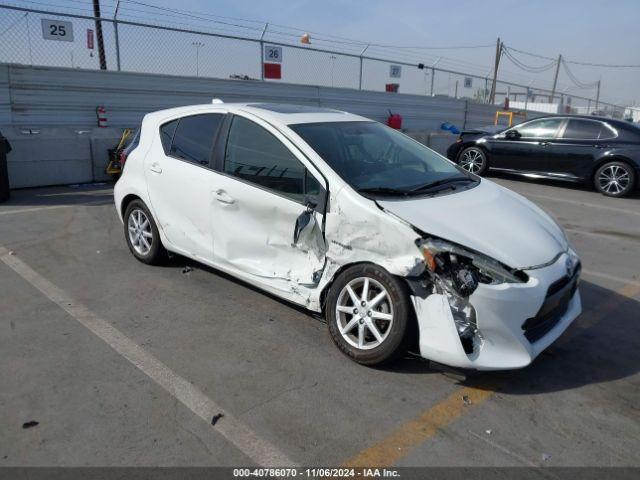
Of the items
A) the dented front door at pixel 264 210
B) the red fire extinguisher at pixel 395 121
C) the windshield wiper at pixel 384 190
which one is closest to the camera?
the windshield wiper at pixel 384 190

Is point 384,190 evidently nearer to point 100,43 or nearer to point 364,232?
point 364,232

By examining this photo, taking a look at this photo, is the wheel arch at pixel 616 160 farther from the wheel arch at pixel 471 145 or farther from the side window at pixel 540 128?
the wheel arch at pixel 471 145

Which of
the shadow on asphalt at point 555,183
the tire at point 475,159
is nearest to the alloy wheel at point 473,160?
the tire at point 475,159

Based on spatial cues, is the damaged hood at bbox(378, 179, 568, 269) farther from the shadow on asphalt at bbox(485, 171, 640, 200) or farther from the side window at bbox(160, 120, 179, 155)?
the shadow on asphalt at bbox(485, 171, 640, 200)

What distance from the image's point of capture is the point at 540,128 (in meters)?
10.9

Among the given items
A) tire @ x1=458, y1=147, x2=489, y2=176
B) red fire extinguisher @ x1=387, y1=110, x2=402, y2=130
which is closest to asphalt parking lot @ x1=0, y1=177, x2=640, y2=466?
tire @ x1=458, y1=147, x2=489, y2=176

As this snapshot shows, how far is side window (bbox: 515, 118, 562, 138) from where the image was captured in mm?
10759

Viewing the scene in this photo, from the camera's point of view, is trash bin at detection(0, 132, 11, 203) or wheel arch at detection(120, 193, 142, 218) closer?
wheel arch at detection(120, 193, 142, 218)

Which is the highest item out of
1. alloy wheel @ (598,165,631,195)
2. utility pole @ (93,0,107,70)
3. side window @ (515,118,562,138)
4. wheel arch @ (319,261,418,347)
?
utility pole @ (93,0,107,70)

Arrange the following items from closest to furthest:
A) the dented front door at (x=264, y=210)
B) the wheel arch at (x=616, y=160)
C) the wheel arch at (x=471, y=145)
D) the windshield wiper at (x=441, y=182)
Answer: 1. the dented front door at (x=264, y=210)
2. the windshield wiper at (x=441, y=182)
3. the wheel arch at (x=616, y=160)
4. the wheel arch at (x=471, y=145)

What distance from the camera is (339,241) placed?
3426mm

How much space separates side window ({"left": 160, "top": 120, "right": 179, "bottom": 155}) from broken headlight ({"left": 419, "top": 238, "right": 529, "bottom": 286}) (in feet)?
9.02

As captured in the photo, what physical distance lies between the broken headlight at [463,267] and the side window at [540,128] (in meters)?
8.81

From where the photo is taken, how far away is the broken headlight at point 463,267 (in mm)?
3025
